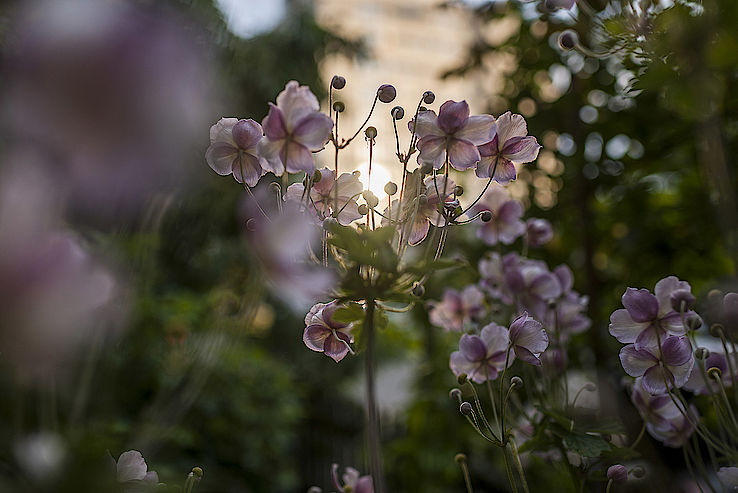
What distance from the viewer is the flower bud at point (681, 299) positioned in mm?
540

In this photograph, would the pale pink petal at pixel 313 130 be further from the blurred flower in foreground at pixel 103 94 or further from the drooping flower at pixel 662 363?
the drooping flower at pixel 662 363

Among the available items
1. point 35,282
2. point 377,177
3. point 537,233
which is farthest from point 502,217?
point 35,282

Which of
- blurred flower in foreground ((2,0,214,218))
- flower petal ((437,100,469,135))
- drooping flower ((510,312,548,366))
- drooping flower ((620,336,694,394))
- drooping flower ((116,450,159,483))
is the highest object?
flower petal ((437,100,469,135))

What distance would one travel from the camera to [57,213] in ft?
0.84

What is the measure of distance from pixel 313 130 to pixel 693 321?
0.37 metres

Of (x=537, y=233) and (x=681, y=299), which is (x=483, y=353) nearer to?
(x=681, y=299)

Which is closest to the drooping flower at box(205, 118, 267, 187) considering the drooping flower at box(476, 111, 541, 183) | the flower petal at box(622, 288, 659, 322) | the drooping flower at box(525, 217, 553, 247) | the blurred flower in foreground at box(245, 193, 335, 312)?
the blurred flower in foreground at box(245, 193, 335, 312)

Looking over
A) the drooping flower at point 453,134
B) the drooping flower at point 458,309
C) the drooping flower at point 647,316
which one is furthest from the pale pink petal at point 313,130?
the drooping flower at point 458,309

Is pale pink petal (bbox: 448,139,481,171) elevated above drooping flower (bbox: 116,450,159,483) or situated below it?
above

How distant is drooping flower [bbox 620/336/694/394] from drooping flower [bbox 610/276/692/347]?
0.02 metres

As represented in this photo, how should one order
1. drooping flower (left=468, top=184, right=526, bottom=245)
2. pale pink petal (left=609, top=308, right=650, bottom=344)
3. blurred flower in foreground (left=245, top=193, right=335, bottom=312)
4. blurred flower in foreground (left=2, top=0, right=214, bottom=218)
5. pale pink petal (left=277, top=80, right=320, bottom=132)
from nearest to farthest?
blurred flower in foreground (left=2, top=0, right=214, bottom=218)
blurred flower in foreground (left=245, top=193, right=335, bottom=312)
pale pink petal (left=277, top=80, right=320, bottom=132)
pale pink petal (left=609, top=308, right=650, bottom=344)
drooping flower (left=468, top=184, right=526, bottom=245)

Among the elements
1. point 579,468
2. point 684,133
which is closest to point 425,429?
point 684,133

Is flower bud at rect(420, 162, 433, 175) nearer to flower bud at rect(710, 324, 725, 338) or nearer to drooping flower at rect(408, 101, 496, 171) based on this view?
drooping flower at rect(408, 101, 496, 171)

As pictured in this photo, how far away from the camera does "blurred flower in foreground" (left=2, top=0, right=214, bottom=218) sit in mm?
213
